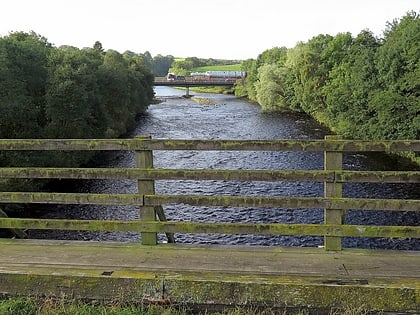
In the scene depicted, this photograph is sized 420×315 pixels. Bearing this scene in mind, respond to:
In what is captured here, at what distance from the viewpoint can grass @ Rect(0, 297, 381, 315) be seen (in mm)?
4172

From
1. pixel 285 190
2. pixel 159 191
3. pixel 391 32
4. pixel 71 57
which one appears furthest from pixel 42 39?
pixel 391 32

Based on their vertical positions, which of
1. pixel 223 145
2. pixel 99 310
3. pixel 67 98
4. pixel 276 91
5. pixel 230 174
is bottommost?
pixel 99 310

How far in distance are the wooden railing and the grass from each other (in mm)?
945

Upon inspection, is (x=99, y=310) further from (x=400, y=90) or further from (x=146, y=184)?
(x=400, y=90)

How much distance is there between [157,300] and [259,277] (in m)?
1.02

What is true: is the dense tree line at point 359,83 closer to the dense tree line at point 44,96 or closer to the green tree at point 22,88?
the dense tree line at point 44,96

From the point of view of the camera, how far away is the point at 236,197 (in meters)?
4.96

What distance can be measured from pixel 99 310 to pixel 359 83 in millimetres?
42337

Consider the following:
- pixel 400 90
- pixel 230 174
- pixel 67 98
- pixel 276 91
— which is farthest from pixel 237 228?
pixel 276 91

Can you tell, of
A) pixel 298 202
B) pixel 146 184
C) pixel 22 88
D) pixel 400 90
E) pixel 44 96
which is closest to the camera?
pixel 298 202

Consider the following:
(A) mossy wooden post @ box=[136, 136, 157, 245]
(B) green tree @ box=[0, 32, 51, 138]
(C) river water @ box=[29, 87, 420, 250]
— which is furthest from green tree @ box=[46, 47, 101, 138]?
(A) mossy wooden post @ box=[136, 136, 157, 245]

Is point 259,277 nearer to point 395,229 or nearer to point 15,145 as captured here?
point 395,229

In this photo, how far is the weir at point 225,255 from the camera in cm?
429

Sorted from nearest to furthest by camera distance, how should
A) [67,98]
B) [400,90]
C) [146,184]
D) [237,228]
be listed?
1. [237,228]
2. [146,184]
3. [67,98]
4. [400,90]
